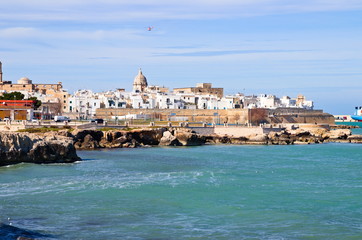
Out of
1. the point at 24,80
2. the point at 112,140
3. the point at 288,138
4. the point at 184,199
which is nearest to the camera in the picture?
the point at 184,199

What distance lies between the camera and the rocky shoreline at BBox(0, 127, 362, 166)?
3694 cm

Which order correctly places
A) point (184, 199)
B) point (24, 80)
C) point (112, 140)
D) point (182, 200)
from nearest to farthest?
point (182, 200)
point (184, 199)
point (112, 140)
point (24, 80)

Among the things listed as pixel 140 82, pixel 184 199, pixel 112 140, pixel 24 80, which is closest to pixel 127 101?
pixel 140 82

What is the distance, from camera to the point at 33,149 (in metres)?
37.8

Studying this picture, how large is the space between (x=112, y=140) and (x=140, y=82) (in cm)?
8384

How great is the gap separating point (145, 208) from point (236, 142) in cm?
4411

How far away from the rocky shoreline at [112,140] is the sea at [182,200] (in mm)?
1261

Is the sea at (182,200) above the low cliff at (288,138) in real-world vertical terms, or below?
below

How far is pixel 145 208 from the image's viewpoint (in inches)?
957

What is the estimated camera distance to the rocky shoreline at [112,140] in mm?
36941

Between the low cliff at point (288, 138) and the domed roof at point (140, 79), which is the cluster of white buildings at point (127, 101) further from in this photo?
the low cliff at point (288, 138)

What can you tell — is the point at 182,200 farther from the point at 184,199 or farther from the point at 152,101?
the point at 152,101

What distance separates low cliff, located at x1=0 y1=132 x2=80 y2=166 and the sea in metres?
1.10

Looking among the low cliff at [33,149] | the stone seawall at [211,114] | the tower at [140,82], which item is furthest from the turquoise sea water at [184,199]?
the tower at [140,82]
